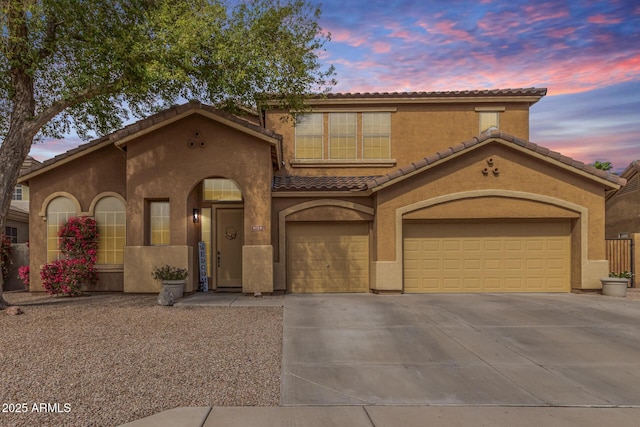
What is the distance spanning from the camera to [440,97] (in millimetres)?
16953

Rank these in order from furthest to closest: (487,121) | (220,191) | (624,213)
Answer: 1. (624,213)
2. (487,121)
3. (220,191)

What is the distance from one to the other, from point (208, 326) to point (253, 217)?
490 centimetres

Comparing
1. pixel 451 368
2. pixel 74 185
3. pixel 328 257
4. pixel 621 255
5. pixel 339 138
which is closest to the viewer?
pixel 451 368

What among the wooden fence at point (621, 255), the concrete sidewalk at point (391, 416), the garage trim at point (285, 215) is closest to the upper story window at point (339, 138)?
the garage trim at point (285, 215)

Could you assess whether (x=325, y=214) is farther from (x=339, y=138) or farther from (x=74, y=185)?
(x=74, y=185)

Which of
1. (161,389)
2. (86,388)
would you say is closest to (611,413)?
(161,389)

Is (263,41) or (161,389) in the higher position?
(263,41)

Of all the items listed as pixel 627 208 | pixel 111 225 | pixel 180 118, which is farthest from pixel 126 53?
pixel 627 208

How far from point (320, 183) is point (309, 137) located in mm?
3120

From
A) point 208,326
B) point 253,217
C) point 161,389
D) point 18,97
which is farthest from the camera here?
point 253,217

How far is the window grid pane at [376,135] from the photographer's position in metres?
17.0

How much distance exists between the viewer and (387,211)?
13.5 metres

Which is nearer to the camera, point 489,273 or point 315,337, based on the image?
point 315,337

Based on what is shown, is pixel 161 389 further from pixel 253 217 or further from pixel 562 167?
pixel 562 167
